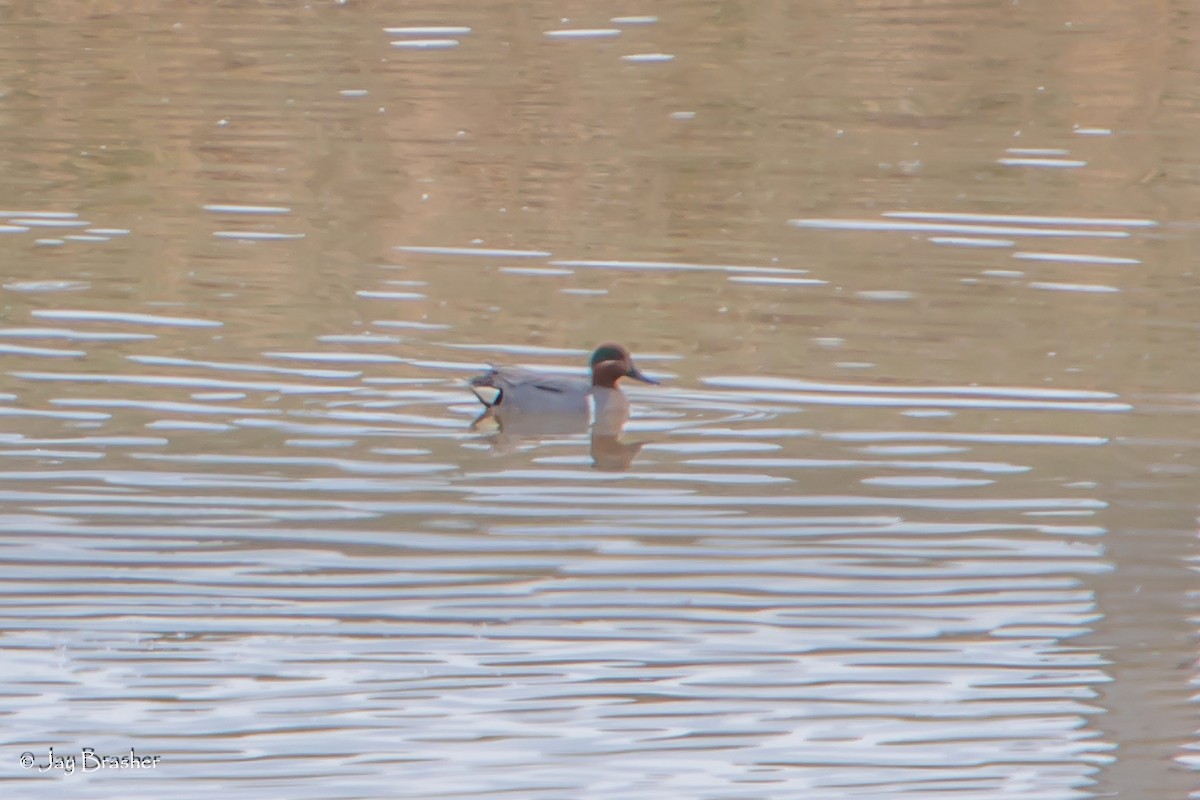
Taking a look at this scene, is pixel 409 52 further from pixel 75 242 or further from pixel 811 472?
pixel 811 472

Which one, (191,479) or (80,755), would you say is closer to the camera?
(80,755)

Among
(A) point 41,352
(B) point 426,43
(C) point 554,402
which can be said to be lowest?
(C) point 554,402

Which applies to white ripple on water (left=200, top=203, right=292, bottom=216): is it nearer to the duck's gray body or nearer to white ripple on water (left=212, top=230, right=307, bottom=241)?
white ripple on water (left=212, top=230, right=307, bottom=241)

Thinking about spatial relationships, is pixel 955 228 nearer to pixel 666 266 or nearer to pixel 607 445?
pixel 666 266

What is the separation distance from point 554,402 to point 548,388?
0.32ft

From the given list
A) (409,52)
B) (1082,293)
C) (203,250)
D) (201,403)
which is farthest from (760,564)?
(409,52)

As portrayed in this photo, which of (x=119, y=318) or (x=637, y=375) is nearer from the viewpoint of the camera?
(x=637, y=375)

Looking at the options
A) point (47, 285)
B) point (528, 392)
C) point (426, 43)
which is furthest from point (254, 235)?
point (426, 43)

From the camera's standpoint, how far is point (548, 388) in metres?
11.8

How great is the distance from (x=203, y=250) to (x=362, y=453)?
201 inches

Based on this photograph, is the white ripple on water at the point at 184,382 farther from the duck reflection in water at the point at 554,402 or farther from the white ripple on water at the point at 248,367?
the duck reflection in water at the point at 554,402

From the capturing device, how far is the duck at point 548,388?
38.5ft

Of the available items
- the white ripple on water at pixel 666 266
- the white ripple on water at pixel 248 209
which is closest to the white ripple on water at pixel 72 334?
the white ripple on water at pixel 666 266

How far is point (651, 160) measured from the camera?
1894 cm
